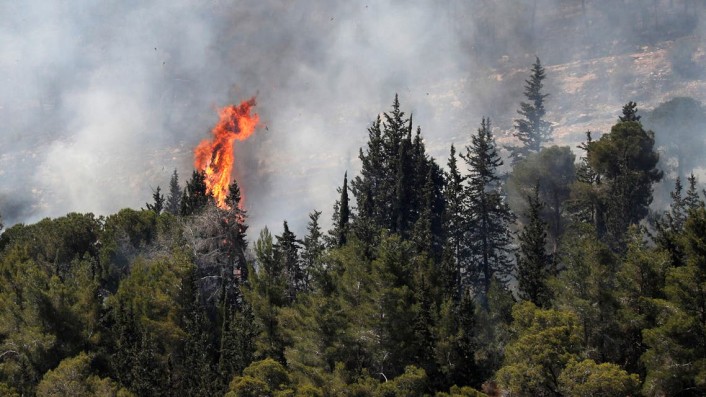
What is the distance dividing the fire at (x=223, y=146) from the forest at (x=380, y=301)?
28.0 meters

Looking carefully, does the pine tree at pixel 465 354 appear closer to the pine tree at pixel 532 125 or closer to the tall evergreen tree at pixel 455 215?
the tall evergreen tree at pixel 455 215

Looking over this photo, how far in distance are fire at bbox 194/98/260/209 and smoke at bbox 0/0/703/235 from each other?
176 inches

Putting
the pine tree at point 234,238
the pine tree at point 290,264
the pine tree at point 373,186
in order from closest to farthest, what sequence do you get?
the pine tree at point 290,264 < the pine tree at point 234,238 < the pine tree at point 373,186

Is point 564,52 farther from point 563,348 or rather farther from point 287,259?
point 563,348

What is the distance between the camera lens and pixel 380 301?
4125 cm

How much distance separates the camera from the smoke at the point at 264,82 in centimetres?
13112

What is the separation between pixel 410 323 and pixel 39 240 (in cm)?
3671

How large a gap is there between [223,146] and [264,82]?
4033 cm

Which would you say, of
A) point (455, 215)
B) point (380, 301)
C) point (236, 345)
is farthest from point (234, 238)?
point (380, 301)

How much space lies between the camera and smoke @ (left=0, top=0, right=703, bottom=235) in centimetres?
13112

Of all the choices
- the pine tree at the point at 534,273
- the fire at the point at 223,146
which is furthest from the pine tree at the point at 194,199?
the pine tree at the point at 534,273

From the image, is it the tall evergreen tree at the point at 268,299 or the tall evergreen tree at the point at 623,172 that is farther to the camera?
the tall evergreen tree at the point at 623,172

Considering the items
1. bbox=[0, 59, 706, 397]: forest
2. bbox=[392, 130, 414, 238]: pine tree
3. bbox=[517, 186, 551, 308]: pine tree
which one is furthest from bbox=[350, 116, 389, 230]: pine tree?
bbox=[517, 186, 551, 308]: pine tree

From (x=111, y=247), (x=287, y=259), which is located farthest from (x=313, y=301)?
(x=111, y=247)
